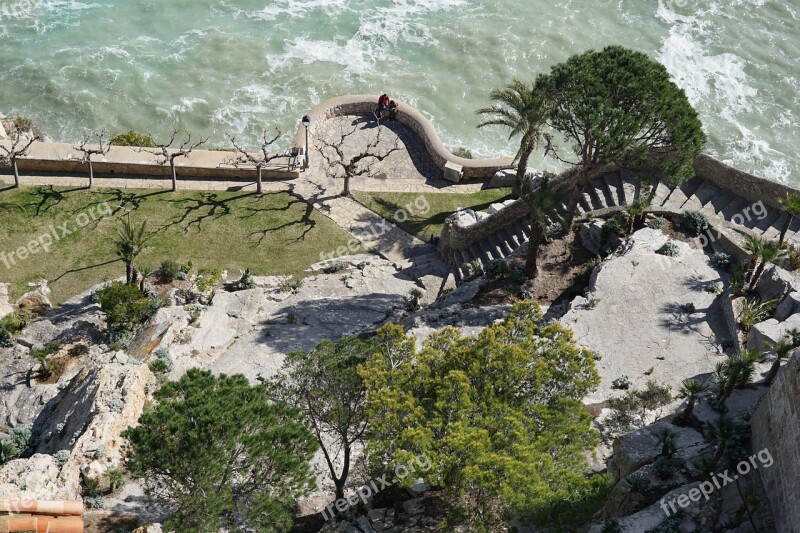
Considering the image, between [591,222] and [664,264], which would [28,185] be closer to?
[591,222]

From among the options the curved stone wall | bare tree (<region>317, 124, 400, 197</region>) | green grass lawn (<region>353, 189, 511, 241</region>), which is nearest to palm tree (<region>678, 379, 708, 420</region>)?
green grass lawn (<region>353, 189, 511, 241</region>)

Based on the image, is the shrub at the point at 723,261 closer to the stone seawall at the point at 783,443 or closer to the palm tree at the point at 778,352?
the palm tree at the point at 778,352

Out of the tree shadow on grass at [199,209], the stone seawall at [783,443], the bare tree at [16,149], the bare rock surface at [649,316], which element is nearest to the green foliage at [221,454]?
the bare rock surface at [649,316]

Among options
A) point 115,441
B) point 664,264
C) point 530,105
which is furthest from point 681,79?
point 115,441

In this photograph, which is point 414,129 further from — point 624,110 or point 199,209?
point 624,110

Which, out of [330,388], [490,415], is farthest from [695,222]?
[330,388]

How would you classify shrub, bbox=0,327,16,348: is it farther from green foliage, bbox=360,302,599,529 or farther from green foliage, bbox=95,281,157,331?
green foliage, bbox=360,302,599,529
